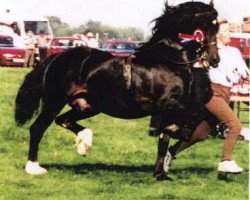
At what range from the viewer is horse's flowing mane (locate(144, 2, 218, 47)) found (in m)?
8.36

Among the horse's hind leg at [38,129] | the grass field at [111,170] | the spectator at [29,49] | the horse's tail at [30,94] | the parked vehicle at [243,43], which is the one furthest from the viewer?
the spectator at [29,49]

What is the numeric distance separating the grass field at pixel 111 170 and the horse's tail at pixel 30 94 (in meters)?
0.75

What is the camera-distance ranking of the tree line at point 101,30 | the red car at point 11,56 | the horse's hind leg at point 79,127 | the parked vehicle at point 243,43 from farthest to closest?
the tree line at point 101,30 → the red car at point 11,56 → the parked vehicle at point 243,43 → the horse's hind leg at point 79,127

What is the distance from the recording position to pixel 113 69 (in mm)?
8281

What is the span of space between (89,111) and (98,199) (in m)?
1.89

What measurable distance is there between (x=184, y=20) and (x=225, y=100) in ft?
4.15

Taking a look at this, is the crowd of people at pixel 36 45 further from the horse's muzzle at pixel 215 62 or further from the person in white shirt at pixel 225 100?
the horse's muzzle at pixel 215 62

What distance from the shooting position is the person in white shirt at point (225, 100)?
836 centimetres

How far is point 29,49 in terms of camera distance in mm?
29297

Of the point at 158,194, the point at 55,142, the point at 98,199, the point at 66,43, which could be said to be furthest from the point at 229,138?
the point at 66,43

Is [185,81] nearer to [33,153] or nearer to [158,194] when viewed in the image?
[158,194]

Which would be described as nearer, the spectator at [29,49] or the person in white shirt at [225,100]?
the person in white shirt at [225,100]

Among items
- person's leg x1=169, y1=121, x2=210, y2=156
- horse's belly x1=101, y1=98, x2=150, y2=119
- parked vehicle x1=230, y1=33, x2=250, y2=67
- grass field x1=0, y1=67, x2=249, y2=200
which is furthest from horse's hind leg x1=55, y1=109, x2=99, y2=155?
parked vehicle x1=230, y1=33, x2=250, y2=67

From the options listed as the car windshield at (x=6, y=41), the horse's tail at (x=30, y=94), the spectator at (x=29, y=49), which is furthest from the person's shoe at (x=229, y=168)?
the car windshield at (x=6, y=41)
